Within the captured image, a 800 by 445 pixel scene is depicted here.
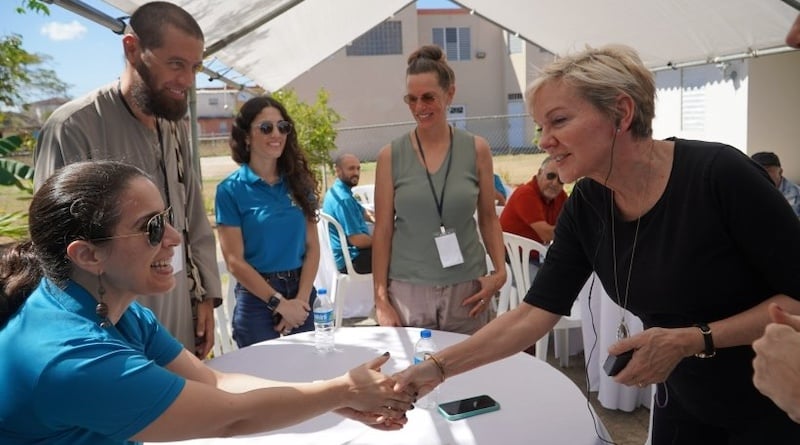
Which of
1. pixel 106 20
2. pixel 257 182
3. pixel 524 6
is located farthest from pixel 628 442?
pixel 524 6

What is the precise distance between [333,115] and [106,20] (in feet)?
31.4

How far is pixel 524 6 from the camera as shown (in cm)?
764

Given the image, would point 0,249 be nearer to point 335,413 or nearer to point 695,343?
point 335,413

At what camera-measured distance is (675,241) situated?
150 centimetres

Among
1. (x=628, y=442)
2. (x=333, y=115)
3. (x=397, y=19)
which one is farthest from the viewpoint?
(x=397, y=19)

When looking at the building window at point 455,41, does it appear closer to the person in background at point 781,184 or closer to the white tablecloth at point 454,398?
the person in background at point 781,184

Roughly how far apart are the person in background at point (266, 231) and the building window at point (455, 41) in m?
23.4

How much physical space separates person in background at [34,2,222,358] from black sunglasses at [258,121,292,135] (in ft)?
1.82

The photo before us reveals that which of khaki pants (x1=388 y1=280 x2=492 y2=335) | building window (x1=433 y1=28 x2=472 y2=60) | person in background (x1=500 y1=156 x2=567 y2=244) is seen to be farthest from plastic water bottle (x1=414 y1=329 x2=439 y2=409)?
building window (x1=433 y1=28 x2=472 y2=60)

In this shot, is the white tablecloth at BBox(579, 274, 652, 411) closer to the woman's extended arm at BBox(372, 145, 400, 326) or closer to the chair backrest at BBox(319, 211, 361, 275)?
the woman's extended arm at BBox(372, 145, 400, 326)

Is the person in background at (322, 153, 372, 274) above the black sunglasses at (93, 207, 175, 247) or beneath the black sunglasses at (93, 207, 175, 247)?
beneath

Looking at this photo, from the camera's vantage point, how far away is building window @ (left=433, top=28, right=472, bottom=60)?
25344 mm

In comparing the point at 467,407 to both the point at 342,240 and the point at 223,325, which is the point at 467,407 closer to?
the point at 223,325

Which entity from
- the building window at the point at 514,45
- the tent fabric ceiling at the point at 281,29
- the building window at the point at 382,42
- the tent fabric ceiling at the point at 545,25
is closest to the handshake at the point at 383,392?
the tent fabric ceiling at the point at 281,29
